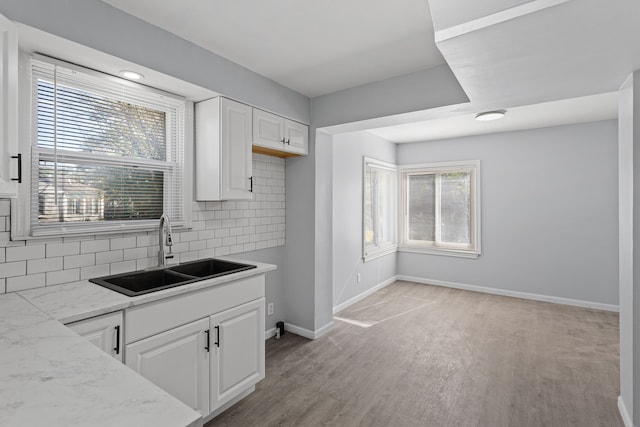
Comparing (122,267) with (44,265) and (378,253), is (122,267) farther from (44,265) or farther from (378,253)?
(378,253)

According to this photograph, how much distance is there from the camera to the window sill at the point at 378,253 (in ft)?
16.0

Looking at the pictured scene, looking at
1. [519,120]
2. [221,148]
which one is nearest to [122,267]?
[221,148]

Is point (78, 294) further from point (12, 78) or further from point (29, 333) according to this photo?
point (12, 78)

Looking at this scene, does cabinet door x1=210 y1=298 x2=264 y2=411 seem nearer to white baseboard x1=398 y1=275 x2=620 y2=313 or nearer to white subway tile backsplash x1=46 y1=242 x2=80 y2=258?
white subway tile backsplash x1=46 y1=242 x2=80 y2=258

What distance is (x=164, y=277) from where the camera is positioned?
226 centimetres

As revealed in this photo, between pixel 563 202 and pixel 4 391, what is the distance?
5577mm

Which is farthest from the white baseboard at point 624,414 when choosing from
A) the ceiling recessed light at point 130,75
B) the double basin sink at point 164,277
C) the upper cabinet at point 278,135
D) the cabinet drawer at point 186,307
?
the ceiling recessed light at point 130,75

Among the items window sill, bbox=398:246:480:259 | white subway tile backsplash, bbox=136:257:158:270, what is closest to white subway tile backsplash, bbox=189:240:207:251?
white subway tile backsplash, bbox=136:257:158:270

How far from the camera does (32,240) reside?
1762 mm

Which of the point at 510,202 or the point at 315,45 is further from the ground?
the point at 315,45

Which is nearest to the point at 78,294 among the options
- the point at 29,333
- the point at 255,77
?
the point at 29,333

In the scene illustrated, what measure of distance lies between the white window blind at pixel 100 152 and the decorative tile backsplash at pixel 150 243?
0.10 meters

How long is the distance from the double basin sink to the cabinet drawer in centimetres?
8

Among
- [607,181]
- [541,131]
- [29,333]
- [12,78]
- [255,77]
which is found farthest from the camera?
[541,131]
